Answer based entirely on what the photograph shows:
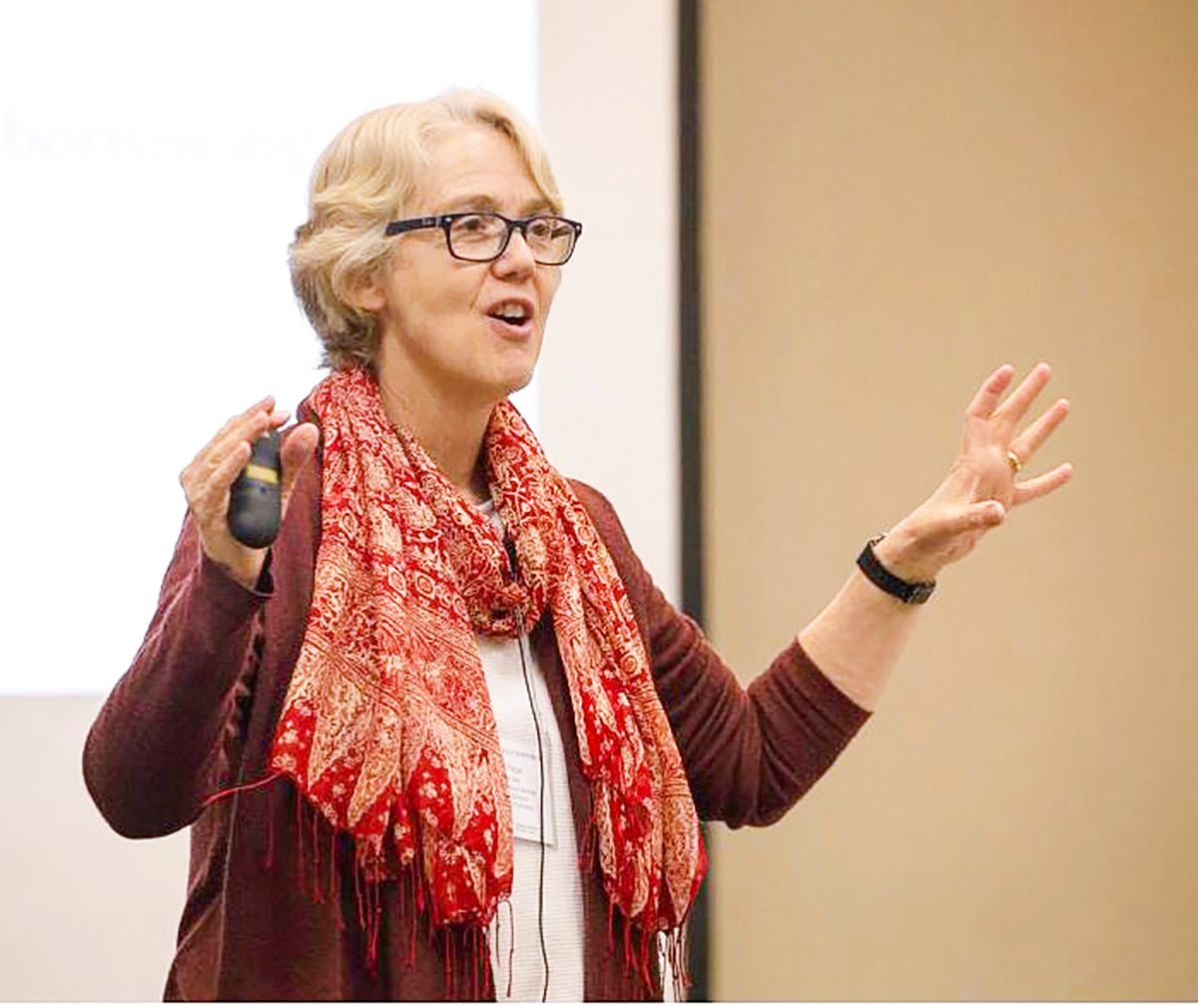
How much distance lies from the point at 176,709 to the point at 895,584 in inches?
31.2

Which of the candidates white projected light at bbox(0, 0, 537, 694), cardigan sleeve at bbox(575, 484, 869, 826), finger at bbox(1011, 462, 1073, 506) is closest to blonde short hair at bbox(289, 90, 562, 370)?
cardigan sleeve at bbox(575, 484, 869, 826)

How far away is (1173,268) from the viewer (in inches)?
126

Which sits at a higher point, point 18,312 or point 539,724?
point 18,312

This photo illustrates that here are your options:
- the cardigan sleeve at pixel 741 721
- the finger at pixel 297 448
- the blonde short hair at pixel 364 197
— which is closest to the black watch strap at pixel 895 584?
the cardigan sleeve at pixel 741 721

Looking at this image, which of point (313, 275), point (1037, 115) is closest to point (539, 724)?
point (313, 275)

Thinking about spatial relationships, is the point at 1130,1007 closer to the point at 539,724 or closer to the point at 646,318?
the point at 539,724

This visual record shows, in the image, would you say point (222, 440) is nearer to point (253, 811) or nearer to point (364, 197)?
point (253, 811)

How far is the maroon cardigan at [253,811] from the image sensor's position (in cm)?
136

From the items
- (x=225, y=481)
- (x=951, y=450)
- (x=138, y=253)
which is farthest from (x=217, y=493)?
(x=951, y=450)

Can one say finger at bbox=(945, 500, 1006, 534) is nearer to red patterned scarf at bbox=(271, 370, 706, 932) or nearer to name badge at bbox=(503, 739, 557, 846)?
red patterned scarf at bbox=(271, 370, 706, 932)

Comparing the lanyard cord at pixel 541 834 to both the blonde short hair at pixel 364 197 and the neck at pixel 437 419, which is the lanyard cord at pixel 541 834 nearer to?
the neck at pixel 437 419

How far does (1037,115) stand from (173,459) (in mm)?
1683

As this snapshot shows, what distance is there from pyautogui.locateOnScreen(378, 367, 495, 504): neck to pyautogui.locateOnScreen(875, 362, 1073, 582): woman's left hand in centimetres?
45

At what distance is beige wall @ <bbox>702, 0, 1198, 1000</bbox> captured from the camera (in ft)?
9.82
